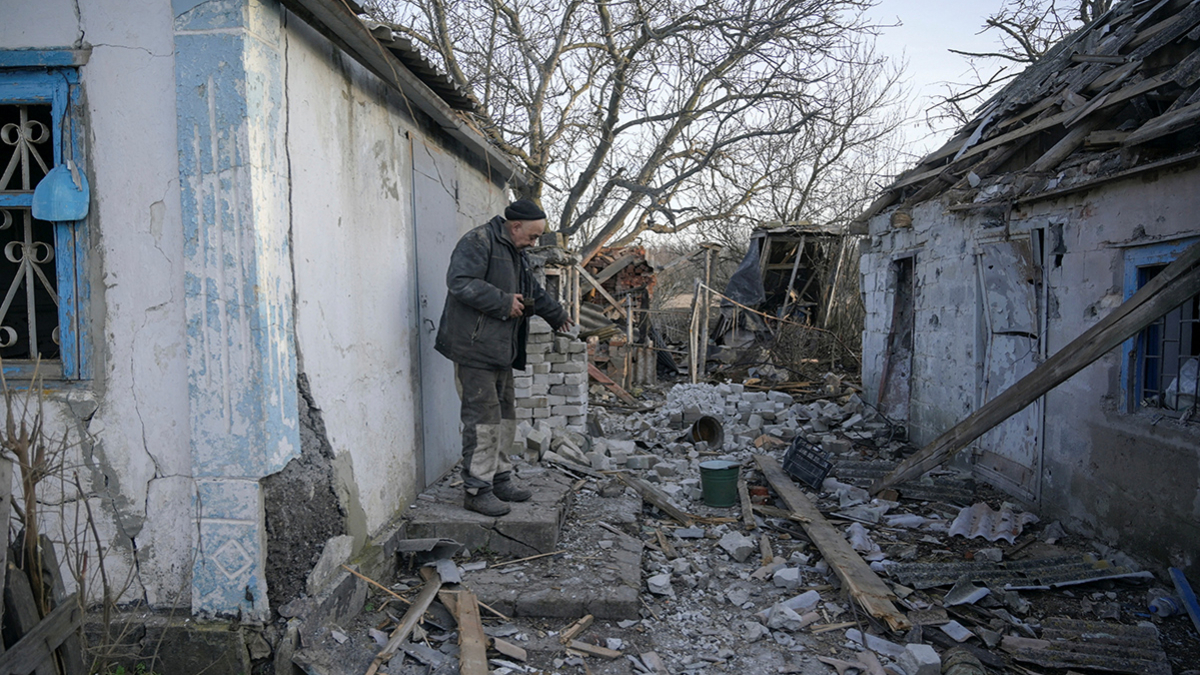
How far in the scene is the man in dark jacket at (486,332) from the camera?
4.30m

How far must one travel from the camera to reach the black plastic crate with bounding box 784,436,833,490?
661 centimetres

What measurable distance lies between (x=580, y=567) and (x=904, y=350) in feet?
21.7

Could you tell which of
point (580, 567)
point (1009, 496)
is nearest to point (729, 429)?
point (1009, 496)

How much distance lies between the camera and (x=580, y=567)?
4238 millimetres

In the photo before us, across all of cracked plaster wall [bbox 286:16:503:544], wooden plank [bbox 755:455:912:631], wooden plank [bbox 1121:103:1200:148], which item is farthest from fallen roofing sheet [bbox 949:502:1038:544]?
cracked plaster wall [bbox 286:16:503:544]

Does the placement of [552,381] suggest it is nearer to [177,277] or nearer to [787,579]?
[787,579]

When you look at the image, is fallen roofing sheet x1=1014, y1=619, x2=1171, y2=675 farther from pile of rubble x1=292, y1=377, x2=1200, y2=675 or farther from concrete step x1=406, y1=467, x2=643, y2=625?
concrete step x1=406, y1=467, x2=643, y2=625

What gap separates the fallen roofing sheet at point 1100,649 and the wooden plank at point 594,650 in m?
2.12

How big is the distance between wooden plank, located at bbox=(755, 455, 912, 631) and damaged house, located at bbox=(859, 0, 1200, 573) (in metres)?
1.90

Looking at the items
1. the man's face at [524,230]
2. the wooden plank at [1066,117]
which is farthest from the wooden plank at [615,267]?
the man's face at [524,230]

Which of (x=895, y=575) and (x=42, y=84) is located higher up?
(x=42, y=84)

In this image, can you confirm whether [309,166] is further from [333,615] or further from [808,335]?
[808,335]

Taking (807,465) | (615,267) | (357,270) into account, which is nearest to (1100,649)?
(807,465)

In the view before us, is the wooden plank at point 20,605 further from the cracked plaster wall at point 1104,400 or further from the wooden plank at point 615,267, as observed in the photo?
the wooden plank at point 615,267
